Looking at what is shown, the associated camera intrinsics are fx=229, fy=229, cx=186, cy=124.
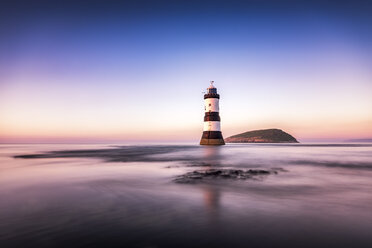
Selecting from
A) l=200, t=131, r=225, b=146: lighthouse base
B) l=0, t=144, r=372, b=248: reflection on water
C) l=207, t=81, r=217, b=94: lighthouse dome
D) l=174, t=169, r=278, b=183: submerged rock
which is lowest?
l=0, t=144, r=372, b=248: reflection on water

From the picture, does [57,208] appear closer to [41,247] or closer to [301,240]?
[41,247]

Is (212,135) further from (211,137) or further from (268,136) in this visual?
(268,136)

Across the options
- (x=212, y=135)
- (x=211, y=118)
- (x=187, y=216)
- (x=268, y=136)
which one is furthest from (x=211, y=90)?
(x=268, y=136)

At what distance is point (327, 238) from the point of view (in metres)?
3.94

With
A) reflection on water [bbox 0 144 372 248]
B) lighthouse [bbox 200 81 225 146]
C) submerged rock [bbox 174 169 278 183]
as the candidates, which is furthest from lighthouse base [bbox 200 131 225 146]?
reflection on water [bbox 0 144 372 248]

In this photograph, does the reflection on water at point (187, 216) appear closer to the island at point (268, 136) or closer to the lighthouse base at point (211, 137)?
the lighthouse base at point (211, 137)

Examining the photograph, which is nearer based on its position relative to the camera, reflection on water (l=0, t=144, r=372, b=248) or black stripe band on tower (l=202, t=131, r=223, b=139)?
reflection on water (l=0, t=144, r=372, b=248)

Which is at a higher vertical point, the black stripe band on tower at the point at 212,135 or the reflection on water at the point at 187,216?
the black stripe band on tower at the point at 212,135

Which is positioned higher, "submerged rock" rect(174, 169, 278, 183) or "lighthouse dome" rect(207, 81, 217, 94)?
"lighthouse dome" rect(207, 81, 217, 94)

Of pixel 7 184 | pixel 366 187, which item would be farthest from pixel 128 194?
pixel 366 187

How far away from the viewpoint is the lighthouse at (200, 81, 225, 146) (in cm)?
3953

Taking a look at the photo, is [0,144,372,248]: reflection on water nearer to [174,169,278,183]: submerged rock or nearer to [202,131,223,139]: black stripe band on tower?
[174,169,278,183]: submerged rock

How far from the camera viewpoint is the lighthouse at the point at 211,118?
39.5 metres

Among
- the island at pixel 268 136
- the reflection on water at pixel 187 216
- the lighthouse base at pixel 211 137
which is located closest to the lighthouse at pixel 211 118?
the lighthouse base at pixel 211 137
